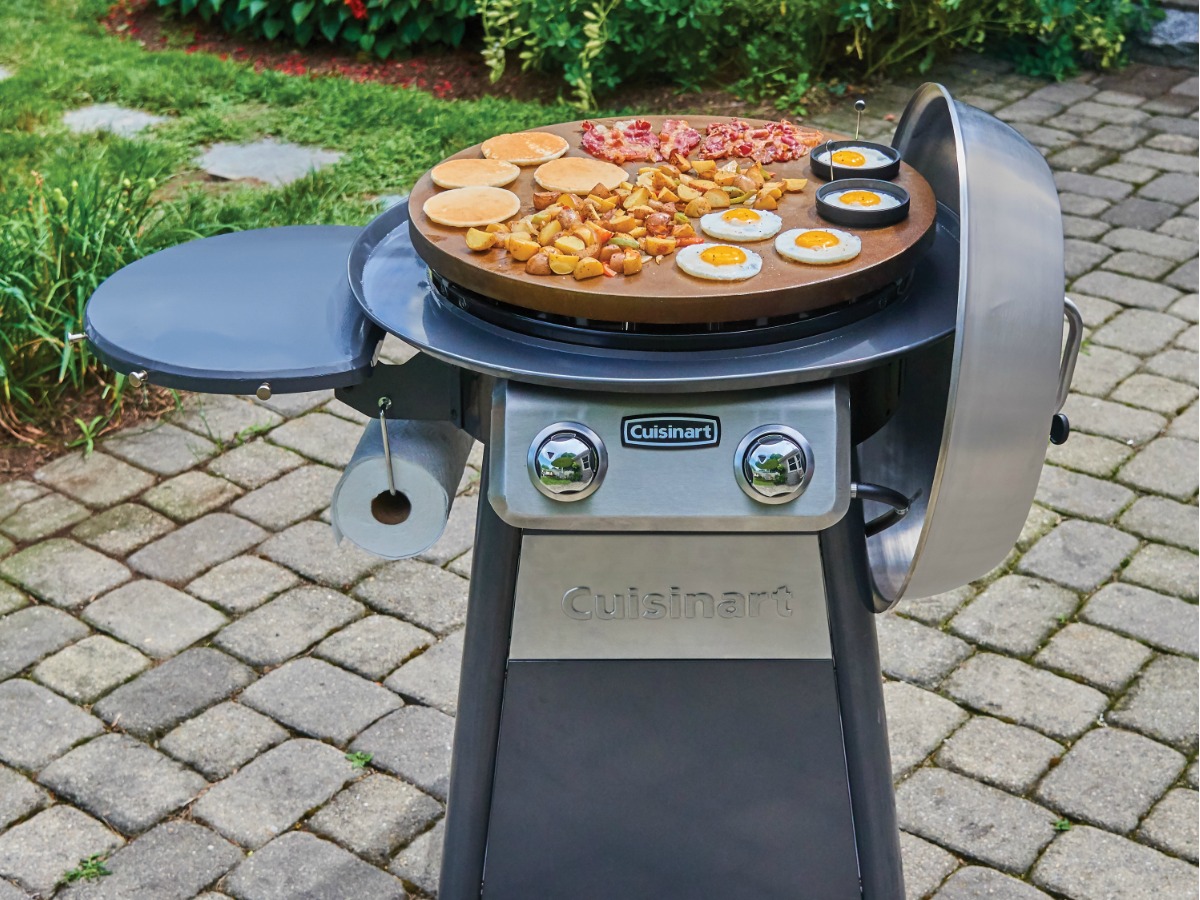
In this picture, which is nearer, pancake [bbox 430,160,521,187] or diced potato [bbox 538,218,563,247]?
diced potato [bbox 538,218,563,247]

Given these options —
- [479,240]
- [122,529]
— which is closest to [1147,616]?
[479,240]

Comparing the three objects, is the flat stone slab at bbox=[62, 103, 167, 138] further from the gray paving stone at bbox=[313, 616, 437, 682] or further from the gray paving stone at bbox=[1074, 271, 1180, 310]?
the gray paving stone at bbox=[1074, 271, 1180, 310]

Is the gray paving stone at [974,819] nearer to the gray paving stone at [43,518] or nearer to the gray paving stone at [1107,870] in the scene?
the gray paving stone at [1107,870]

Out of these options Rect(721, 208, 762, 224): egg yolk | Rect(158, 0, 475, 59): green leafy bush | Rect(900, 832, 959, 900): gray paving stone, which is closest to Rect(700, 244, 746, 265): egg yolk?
Rect(721, 208, 762, 224): egg yolk

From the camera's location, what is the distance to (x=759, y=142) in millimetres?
2209

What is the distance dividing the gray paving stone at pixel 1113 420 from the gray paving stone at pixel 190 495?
2.52 meters

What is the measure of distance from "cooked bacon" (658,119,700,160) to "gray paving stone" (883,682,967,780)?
1.38 meters

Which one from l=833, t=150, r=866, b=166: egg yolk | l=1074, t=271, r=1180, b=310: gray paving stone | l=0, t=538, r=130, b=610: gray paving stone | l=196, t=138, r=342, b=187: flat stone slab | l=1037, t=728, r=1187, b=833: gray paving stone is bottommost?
l=1037, t=728, r=1187, b=833: gray paving stone

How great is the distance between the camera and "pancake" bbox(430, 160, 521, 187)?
2045mm

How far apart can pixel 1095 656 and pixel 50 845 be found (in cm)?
237

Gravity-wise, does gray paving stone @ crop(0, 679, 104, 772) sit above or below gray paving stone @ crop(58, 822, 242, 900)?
above

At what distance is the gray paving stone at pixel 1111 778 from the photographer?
8.96 ft

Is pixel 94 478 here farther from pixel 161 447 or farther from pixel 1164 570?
pixel 1164 570

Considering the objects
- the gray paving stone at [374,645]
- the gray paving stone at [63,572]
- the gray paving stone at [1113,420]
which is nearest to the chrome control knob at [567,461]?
the gray paving stone at [374,645]
